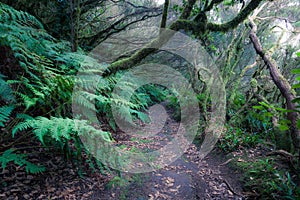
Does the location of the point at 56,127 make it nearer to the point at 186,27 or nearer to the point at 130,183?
the point at 130,183

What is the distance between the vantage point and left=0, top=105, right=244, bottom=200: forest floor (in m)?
2.16

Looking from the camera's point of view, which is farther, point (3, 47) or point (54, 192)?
point (3, 47)

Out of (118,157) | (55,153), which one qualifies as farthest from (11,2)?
(118,157)

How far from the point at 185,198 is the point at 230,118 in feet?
12.3

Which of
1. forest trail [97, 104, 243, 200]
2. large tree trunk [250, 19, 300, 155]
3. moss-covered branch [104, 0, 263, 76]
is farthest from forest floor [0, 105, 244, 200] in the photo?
moss-covered branch [104, 0, 263, 76]

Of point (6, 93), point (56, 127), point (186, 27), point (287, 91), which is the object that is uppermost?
point (186, 27)

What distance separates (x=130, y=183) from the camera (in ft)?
9.14

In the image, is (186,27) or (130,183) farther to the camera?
(186,27)

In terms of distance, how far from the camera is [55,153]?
2666mm

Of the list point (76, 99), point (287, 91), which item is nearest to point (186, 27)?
point (287, 91)

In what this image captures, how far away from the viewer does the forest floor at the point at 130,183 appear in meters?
2.16

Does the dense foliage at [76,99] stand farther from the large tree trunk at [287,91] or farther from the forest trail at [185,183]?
the forest trail at [185,183]

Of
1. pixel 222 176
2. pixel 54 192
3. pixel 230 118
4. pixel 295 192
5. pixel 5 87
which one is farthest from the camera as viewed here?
pixel 230 118

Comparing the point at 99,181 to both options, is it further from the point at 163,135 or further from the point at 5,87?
the point at 163,135
